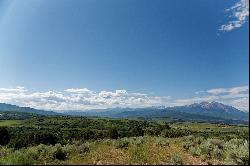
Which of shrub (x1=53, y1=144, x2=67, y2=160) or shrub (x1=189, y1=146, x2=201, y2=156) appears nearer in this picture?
shrub (x1=53, y1=144, x2=67, y2=160)

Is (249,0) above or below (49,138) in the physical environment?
above

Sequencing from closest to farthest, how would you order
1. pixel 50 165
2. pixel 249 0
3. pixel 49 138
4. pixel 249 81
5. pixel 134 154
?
pixel 249 81 → pixel 249 0 → pixel 50 165 → pixel 134 154 → pixel 49 138

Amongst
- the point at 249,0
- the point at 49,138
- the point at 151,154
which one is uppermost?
the point at 249,0

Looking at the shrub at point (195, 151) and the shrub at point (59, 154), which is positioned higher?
the shrub at point (195, 151)

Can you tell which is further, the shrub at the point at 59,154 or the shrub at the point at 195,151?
the shrub at the point at 195,151

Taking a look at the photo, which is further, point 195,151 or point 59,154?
point 195,151

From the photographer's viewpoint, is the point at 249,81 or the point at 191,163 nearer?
the point at 249,81

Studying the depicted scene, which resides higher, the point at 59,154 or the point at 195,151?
the point at 195,151

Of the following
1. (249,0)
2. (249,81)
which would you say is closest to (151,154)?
(249,81)

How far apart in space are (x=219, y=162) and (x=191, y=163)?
149 cm

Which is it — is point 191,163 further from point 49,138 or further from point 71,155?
point 49,138

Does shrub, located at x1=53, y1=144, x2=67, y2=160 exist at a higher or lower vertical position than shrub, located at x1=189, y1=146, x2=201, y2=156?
lower

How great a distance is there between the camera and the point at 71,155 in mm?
17844

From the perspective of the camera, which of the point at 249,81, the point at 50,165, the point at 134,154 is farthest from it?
the point at 134,154
